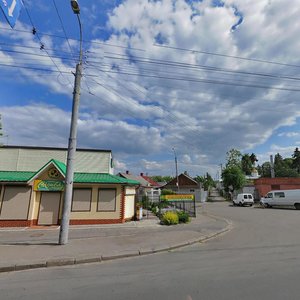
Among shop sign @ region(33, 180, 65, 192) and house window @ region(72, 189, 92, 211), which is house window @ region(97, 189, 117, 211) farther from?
shop sign @ region(33, 180, 65, 192)

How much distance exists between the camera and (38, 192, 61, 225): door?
1700 centimetres

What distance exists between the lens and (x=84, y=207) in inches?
686

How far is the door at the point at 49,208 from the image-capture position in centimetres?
1700

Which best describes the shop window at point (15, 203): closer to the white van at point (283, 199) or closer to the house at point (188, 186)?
the white van at point (283, 199)

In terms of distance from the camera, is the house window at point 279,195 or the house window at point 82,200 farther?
the house window at point 279,195

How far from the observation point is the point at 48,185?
55.6ft

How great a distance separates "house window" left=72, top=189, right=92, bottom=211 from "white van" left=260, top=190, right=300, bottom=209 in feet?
85.7

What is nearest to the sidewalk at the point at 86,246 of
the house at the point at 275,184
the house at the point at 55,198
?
the house at the point at 55,198

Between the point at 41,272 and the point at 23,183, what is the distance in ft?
34.4

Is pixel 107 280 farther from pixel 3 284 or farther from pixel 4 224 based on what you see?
pixel 4 224

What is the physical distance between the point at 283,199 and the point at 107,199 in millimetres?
25553

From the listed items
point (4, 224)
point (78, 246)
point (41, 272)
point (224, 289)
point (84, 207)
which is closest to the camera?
point (224, 289)

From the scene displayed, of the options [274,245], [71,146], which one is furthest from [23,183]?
[274,245]

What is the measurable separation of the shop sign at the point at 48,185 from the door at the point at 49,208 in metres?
0.57
